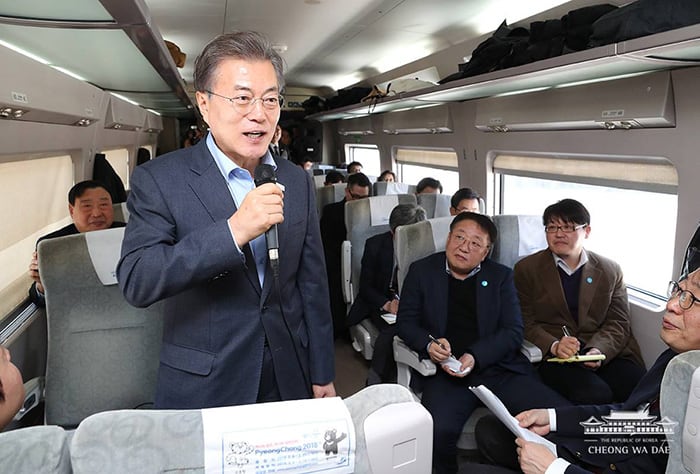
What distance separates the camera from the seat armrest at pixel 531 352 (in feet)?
10.3

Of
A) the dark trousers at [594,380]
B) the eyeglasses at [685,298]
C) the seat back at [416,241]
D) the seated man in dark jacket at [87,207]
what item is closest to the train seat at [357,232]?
the seat back at [416,241]

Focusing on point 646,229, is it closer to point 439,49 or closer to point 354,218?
point 354,218

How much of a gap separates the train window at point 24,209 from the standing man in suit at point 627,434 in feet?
10.3

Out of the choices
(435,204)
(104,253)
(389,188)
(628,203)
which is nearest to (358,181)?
(435,204)

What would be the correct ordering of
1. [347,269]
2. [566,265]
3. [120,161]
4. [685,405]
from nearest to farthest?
[685,405], [566,265], [347,269], [120,161]

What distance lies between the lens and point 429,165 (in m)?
7.35

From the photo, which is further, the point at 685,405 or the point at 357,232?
the point at 357,232

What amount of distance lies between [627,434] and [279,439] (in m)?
1.68

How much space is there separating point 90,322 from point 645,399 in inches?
93.9

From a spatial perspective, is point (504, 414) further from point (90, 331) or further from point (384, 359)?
point (90, 331)

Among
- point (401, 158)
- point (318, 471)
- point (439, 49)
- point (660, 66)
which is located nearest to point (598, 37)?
point (660, 66)

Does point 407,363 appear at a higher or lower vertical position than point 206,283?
lower

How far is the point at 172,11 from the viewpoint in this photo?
15.7 ft

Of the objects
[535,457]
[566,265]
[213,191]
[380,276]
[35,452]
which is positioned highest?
[213,191]
